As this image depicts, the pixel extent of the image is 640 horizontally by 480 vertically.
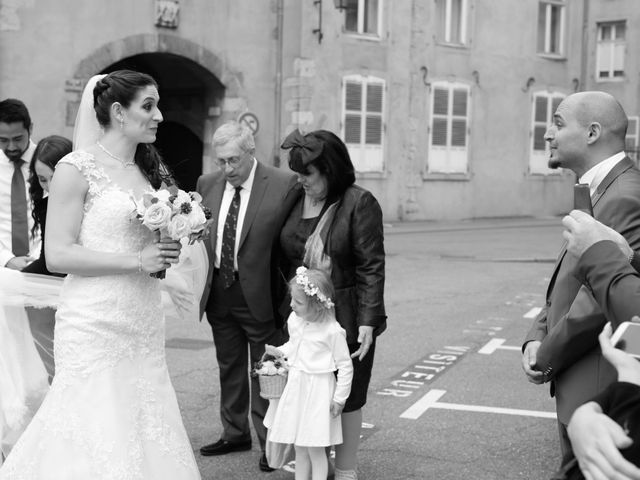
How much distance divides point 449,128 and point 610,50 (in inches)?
322

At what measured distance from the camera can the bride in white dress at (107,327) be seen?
3842mm

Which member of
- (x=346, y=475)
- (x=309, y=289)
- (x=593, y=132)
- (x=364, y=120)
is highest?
(x=364, y=120)

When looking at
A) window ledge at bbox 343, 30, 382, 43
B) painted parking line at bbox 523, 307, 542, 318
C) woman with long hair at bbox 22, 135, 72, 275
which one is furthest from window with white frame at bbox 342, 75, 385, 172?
woman with long hair at bbox 22, 135, 72, 275

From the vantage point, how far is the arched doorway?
20.9 meters

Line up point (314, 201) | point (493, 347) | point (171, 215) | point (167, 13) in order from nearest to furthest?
1. point (171, 215)
2. point (314, 201)
3. point (493, 347)
4. point (167, 13)

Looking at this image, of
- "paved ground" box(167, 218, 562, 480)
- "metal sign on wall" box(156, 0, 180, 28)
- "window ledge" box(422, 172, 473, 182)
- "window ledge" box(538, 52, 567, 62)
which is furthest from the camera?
"window ledge" box(538, 52, 567, 62)

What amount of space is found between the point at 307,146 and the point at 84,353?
5.09 ft

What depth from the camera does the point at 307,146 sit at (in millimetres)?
4664

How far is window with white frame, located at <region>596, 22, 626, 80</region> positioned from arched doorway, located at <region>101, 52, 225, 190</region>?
1451cm

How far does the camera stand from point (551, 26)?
90.3ft

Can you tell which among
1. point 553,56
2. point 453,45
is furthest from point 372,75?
point 553,56

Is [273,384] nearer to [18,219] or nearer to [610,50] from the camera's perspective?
→ [18,219]

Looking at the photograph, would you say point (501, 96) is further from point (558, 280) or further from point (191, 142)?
point (558, 280)

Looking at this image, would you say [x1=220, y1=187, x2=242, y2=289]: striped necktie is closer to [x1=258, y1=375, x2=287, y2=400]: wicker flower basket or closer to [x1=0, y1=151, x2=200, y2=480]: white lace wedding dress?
[x1=258, y1=375, x2=287, y2=400]: wicker flower basket
